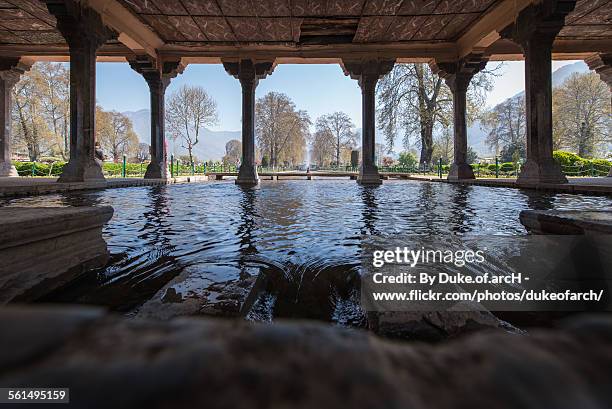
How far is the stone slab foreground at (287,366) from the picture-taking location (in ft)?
1.34

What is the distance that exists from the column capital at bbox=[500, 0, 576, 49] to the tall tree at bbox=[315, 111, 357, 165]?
4726cm

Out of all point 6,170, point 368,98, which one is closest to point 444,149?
point 368,98

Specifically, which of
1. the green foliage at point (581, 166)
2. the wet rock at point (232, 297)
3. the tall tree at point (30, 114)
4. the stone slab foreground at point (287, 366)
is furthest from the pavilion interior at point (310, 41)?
the tall tree at point (30, 114)

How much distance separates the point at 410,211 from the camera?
502 centimetres

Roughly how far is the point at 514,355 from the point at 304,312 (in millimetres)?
1264

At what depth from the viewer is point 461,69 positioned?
13578mm

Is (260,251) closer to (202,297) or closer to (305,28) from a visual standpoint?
(202,297)

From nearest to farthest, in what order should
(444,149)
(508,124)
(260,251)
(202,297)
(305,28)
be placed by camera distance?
(202,297), (260,251), (305,28), (444,149), (508,124)

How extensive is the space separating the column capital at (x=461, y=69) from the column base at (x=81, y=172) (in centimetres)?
1348

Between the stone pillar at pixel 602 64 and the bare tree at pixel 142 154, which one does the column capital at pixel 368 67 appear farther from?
the bare tree at pixel 142 154

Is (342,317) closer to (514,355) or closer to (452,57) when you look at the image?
(514,355)

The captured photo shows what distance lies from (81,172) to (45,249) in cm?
881

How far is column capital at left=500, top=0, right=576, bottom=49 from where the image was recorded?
8398 millimetres

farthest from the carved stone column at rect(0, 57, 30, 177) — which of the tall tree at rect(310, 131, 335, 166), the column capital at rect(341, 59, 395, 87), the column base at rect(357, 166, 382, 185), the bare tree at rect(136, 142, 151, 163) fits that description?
the tall tree at rect(310, 131, 335, 166)
